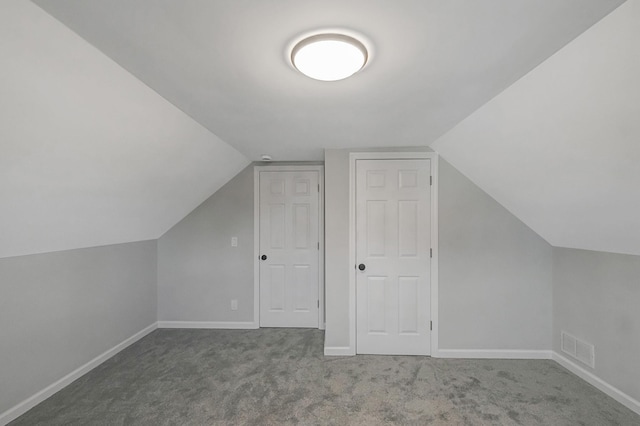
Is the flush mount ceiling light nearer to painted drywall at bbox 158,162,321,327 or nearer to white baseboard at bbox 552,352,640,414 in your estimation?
painted drywall at bbox 158,162,321,327

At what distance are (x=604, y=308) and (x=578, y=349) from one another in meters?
0.50

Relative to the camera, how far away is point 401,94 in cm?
181

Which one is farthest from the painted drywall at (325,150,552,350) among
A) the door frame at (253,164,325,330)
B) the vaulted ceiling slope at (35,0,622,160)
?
the vaulted ceiling slope at (35,0,622,160)

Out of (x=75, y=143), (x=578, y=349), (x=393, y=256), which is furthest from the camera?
(x=393, y=256)

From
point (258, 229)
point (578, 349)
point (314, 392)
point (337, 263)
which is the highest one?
point (258, 229)

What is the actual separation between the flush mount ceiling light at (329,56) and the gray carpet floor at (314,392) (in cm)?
226

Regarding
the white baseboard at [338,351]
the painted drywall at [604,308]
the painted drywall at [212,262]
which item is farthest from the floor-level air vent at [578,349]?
the painted drywall at [212,262]

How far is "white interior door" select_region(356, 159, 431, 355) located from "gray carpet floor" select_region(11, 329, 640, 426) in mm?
233

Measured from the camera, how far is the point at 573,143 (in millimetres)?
1729

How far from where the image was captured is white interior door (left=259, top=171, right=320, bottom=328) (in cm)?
383

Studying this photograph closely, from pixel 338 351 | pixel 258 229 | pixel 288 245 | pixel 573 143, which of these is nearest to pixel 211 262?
pixel 258 229

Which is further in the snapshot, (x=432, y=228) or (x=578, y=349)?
(x=432, y=228)

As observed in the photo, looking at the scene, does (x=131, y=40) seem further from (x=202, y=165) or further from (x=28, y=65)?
(x=202, y=165)

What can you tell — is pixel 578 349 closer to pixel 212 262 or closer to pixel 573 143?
pixel 573 143
